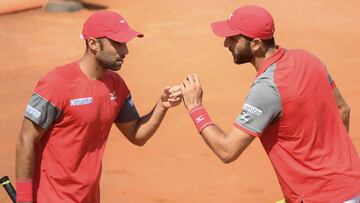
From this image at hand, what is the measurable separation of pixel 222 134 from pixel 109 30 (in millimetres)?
1171

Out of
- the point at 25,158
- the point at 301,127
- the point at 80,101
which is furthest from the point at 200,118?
the point at 25,158

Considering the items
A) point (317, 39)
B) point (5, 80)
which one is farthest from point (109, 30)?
point (317, 39)

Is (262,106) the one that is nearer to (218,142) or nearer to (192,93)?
(218,142)

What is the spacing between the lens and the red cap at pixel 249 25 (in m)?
5.84

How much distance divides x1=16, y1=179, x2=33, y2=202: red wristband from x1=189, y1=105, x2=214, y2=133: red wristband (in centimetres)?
131

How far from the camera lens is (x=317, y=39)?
16344 millimetres

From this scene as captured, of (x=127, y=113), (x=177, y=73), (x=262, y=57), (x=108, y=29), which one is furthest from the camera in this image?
(x=177, y=73)

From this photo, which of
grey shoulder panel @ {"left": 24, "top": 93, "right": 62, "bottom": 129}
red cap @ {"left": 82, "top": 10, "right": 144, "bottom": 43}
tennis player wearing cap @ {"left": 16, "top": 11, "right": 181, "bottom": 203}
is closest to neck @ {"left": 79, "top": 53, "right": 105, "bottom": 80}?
tennis player wearing cap @ {"left": 16, "top": 11, "right": 181, "bottom": 203}

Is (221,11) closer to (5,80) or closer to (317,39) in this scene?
(317,39)

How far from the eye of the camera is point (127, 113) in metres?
6.53

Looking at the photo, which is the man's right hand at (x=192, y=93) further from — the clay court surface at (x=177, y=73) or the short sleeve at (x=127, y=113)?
the clay court surface at (x=177, y=73)

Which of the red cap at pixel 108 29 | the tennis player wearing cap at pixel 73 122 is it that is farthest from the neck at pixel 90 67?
the red cap at pixel 108 29

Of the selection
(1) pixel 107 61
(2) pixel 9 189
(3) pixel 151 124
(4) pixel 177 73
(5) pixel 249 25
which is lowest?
(4) pixel 177 73

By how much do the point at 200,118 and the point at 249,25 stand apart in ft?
2.59
